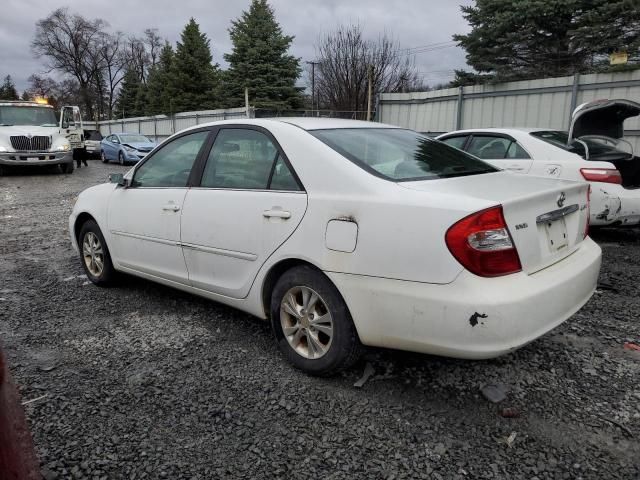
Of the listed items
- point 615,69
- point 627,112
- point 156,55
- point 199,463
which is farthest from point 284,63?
point 156,55

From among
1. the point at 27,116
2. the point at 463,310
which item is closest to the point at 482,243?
the point at 463,310

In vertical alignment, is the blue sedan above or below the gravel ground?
above

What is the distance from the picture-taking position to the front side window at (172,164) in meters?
3.74

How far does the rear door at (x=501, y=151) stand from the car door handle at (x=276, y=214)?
13.8 ft

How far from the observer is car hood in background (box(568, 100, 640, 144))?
5844 mm

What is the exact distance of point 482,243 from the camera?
7.57ft

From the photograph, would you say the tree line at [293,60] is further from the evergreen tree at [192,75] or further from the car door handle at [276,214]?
the car door handle at [276,214]

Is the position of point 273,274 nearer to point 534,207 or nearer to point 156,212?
point 156,212

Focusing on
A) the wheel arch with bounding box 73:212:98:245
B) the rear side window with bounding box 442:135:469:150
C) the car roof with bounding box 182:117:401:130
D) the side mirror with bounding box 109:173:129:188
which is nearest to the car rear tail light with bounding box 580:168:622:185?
the rear side window with bounding box 442:135:469:150

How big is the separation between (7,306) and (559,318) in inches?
166

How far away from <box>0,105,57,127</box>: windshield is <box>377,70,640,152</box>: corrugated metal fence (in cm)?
1096

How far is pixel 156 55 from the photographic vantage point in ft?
185

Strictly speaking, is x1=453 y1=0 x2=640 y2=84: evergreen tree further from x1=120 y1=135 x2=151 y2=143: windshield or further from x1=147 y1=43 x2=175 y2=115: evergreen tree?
x1=147 y1=43 x2=175 y2=115: evergreen tree

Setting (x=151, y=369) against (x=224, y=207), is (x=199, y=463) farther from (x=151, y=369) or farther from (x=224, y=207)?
(x=224, y=207)
